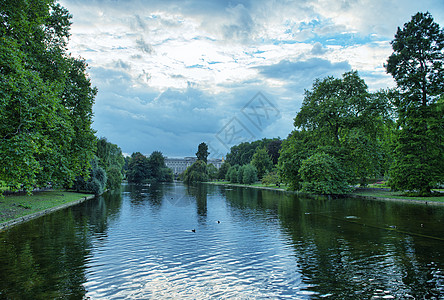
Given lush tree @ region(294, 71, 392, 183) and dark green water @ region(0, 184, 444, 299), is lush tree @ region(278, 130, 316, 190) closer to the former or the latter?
lush tree @ region(294, 71, 392, 183)

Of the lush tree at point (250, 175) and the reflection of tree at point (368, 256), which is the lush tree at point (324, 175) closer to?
the reflection of tree at point (368, 256)

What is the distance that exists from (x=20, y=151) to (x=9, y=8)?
983 centimetres

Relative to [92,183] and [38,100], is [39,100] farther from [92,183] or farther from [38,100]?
[92,183]

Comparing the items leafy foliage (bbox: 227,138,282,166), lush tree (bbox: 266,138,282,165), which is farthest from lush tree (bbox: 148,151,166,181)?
lush tree (bbox: 266,138,282,165)

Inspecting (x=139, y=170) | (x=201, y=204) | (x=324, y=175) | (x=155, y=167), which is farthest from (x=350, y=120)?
(x=155, y=167)

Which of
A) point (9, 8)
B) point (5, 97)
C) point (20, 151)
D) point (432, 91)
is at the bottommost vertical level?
point (20, 151)

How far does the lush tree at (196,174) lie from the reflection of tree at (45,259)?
84767 mm

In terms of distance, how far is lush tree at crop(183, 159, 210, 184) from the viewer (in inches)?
4008

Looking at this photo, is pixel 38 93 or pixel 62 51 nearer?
pixel 38 93

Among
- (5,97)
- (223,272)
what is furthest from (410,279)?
(5,97)

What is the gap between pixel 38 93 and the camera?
55.0 ft

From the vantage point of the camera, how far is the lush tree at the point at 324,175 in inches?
1415

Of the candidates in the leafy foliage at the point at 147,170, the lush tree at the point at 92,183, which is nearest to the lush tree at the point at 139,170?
the leafy foliage at the point at 147,170

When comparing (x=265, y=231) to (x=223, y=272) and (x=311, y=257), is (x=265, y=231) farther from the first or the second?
(x=223, y=272)
